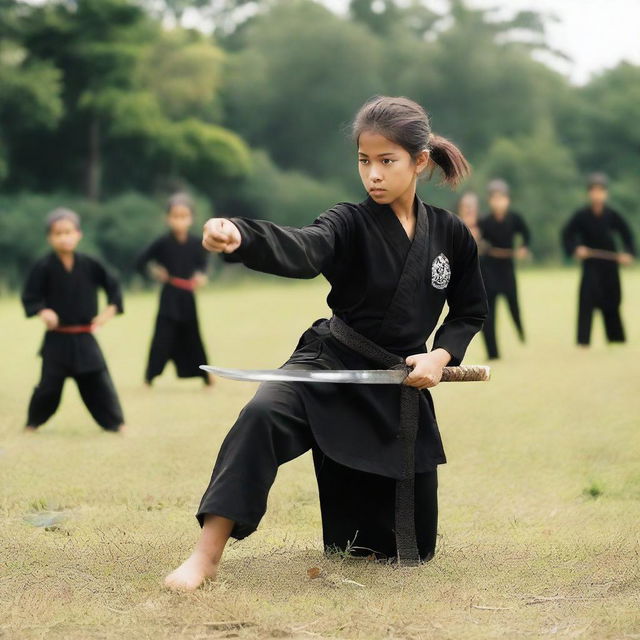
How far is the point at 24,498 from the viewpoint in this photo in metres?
5.27

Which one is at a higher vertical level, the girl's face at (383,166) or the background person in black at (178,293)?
the girl's face at (383,166)

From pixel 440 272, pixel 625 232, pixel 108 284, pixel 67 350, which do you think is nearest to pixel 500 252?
pixel 625 232

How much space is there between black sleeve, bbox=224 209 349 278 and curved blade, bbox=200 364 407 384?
29 cm

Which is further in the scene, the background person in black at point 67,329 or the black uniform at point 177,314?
the black uniform at point 177,314

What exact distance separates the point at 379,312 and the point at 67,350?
3.70 metres

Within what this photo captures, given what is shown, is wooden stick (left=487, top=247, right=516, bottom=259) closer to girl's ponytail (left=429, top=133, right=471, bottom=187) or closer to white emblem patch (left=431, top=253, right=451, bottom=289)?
girl's ponytail (left=429, top=133, right=471, bottom=187)

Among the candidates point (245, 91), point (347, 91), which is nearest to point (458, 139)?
point (347, 91)

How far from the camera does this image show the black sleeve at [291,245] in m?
3.39

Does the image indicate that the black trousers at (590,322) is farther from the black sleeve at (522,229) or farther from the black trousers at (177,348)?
the black trousers at (177,348)

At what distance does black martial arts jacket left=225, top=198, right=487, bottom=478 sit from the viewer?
3.89m

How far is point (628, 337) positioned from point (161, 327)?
5729mm

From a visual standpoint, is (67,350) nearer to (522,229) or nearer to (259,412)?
(259,412)

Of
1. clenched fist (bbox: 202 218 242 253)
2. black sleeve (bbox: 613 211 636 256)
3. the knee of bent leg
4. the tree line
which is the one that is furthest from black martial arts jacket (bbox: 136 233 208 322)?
the tree line

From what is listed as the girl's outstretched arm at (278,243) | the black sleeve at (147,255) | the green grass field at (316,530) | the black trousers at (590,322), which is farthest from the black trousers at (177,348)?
the girl's outstretched arm at (278,243)
